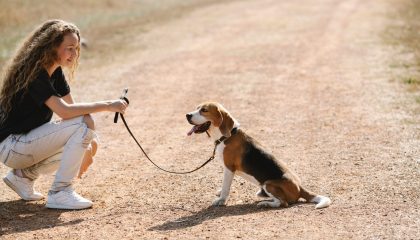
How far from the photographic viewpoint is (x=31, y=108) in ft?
21.6

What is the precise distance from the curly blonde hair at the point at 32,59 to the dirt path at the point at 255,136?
1181 mm

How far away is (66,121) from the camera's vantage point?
21.6ft

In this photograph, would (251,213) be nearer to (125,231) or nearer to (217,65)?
(125,231)

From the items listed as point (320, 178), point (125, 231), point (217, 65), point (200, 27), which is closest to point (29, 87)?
point (125, 231)

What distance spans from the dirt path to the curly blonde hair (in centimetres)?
118

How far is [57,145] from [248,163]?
1.84m

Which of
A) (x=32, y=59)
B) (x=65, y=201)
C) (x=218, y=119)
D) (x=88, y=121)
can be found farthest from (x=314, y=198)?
(x=32, y=59)

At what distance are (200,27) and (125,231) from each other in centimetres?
1634

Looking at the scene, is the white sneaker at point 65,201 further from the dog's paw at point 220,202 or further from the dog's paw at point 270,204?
the dog's paw at point 270,204

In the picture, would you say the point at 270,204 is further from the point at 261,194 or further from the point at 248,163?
the point at 248,163

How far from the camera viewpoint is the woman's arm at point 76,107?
6.40m

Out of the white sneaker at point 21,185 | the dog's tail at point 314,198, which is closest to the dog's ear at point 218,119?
the dog's tail at point 314,198

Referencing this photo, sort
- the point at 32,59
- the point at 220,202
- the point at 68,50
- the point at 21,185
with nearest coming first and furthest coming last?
the point at 32,59 < the point at 68,50 < the point at 220,202 < the point at 21,185

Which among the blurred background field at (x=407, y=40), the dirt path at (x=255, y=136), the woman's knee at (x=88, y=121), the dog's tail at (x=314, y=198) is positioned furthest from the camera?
the blurred background field at (x=407, y=40)
